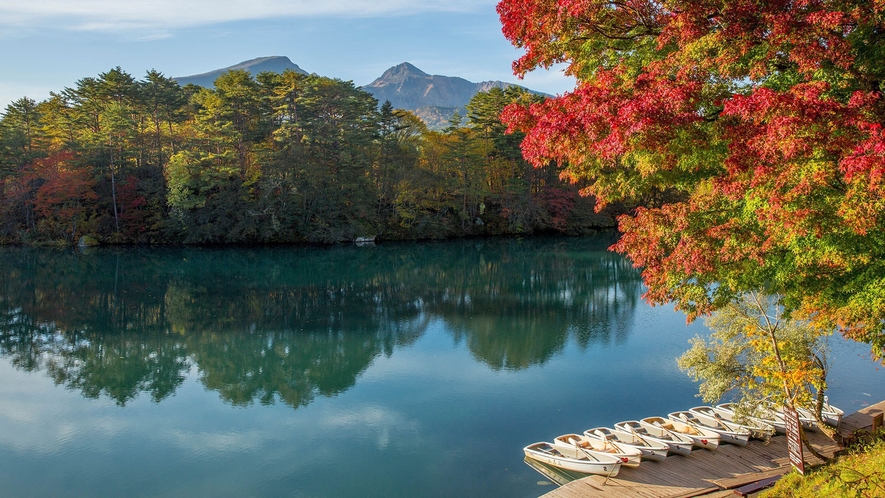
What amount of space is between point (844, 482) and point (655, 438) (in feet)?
12.9

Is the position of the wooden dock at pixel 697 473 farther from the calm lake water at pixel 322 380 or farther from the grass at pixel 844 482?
the grass at pixel 844 482

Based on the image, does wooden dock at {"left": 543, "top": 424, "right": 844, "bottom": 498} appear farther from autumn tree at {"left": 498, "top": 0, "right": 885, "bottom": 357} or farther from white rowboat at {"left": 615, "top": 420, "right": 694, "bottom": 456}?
autumn tree at {"left": 498, "top": 0, "right": 885, "bottom": 357}

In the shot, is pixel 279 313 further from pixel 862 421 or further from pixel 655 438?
pixel 862 421

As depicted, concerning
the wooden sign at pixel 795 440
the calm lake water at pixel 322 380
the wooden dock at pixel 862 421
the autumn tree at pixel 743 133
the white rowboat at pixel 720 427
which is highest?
the autumn tree at pixel 743 133

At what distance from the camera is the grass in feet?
19.2

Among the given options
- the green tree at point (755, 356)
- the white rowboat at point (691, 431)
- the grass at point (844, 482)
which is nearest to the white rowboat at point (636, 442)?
the white rowboat at point (691, 431)

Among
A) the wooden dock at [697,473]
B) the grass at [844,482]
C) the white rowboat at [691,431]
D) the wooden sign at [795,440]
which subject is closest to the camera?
the grass at [844,482]

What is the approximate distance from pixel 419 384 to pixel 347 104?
101ft

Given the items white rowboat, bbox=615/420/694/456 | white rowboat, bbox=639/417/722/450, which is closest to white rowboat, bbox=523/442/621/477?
white rowboat, bbox=615/420/694/456

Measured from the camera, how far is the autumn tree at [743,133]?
17.7 ft

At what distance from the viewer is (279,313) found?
912 inches

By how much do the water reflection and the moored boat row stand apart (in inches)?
228

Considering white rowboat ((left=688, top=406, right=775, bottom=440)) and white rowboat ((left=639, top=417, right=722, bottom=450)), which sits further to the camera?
white rowboat ((left=688, top=406, right=775, bottom=440))

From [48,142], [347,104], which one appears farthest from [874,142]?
[48,142]
